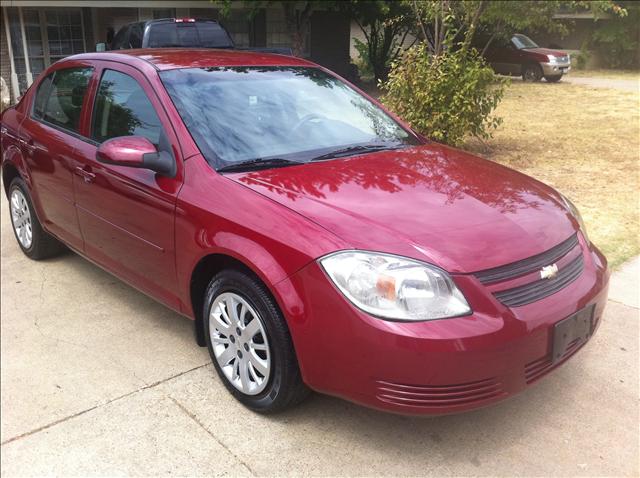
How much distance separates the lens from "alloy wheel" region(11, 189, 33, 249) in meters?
4.88

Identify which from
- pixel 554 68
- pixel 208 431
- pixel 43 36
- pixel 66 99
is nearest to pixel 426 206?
pixel 208 431

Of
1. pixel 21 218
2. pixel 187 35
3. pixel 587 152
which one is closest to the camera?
pixel 21 218

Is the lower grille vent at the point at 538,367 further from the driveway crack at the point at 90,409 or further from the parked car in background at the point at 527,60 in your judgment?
the parked car in background at the point at 527,60

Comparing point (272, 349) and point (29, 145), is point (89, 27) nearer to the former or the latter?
point (29, 145)

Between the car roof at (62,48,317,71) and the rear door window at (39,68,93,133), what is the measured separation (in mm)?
168

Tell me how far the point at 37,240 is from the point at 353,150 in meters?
2.82

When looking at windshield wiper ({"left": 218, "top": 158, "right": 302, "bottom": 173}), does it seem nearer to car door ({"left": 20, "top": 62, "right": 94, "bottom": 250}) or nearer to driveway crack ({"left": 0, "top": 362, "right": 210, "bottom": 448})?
driveway crack ({"left": 0, "top": 362, "right": 210, "bottom": 448})

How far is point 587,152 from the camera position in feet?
29.2

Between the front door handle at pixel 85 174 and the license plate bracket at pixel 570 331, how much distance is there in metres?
2.76

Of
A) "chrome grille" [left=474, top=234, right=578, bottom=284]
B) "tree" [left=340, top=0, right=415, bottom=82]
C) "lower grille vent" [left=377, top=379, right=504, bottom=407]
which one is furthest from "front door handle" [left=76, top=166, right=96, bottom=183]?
"tree" [left=340, top=0, right=415, bottom=82]

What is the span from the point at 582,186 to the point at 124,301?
5.37 meters

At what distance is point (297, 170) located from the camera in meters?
3.08

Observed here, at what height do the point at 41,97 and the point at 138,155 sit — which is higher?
the point at 41,97

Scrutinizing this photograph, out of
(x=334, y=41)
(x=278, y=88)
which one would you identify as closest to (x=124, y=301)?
(x=278, y=88)
